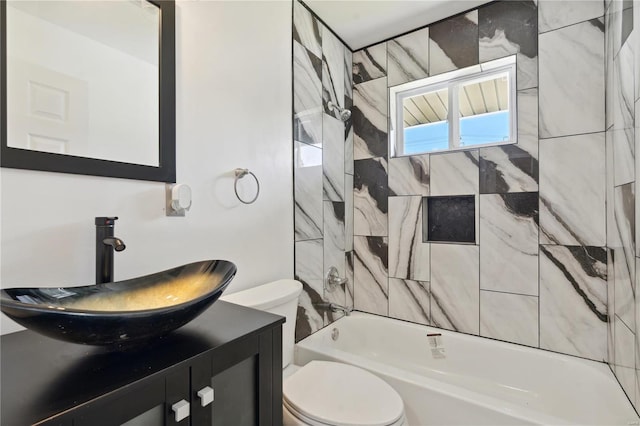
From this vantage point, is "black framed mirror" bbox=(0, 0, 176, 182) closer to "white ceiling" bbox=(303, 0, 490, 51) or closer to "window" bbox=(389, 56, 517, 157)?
"white ceiling" bbox=(303, 0, 490, 51)

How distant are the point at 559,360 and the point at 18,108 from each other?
109 inches

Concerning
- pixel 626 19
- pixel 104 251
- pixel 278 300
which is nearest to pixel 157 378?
pixel 104 251

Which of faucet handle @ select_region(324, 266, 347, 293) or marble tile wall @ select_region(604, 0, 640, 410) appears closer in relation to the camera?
marble tile wall @ select_region(604, 0, 640, 410)

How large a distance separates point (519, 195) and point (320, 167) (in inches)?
53.2

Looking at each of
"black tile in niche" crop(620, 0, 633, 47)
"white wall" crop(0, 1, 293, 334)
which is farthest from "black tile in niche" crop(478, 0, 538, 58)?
"white wall" crop(0, 1, 293, 334)

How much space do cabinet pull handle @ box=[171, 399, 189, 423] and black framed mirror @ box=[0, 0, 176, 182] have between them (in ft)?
2.65

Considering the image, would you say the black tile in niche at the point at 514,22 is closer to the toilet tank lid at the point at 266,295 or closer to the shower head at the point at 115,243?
the toilet tank lid at the point at 266,295

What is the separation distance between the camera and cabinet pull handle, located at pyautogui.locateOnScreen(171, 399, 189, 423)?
68cm

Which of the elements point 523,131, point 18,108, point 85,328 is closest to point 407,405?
point 85,328

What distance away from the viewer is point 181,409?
687 mm

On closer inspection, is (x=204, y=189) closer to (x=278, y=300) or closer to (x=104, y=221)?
→ (x=104, y=221)

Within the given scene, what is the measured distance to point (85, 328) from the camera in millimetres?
606

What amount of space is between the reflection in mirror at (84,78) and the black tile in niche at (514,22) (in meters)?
2.08

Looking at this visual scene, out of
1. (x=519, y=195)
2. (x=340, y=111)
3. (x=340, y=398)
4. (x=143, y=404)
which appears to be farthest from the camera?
(x=340, y=111)
